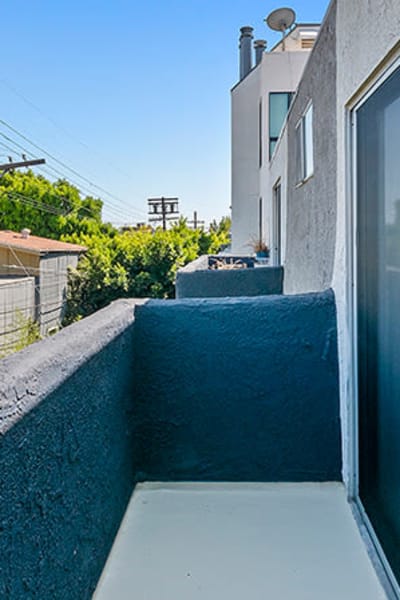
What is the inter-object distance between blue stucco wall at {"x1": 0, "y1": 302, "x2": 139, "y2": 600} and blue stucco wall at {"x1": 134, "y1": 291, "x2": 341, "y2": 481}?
0.35 metres

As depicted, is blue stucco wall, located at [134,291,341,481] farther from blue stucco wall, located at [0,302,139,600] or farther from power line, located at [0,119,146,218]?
power line, located at [0,119,146,218]

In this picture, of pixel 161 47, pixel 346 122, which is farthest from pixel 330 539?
Answer: pixel 161 47

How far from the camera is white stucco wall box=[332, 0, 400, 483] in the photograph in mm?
2240

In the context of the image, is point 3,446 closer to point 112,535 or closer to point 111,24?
point 112,535

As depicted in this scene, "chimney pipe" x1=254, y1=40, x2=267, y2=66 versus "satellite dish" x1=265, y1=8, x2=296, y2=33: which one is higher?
"chimney pipe" x1=254, y1=40, x2=267, y2=66

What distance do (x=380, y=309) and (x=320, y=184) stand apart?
1.82m

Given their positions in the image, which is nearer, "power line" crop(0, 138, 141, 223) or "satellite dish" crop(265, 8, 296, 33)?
"satellite dish" crop(265, 8, 296, 33)

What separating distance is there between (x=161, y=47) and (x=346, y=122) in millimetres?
14954

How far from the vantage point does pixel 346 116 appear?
273cm

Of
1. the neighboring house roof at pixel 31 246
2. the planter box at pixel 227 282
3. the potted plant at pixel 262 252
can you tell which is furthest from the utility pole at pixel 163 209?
the planter box at pixel 227 282

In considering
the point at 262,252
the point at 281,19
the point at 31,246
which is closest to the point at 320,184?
the point at 262,252

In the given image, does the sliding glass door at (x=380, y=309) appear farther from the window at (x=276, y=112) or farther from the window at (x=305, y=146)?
the window at (x=276, y=112)

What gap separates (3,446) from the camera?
3.90ft

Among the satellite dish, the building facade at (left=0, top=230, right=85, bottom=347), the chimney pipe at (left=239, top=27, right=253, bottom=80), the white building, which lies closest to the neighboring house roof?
the building facade at (left=0, top=230, right=85, bottom=347)
